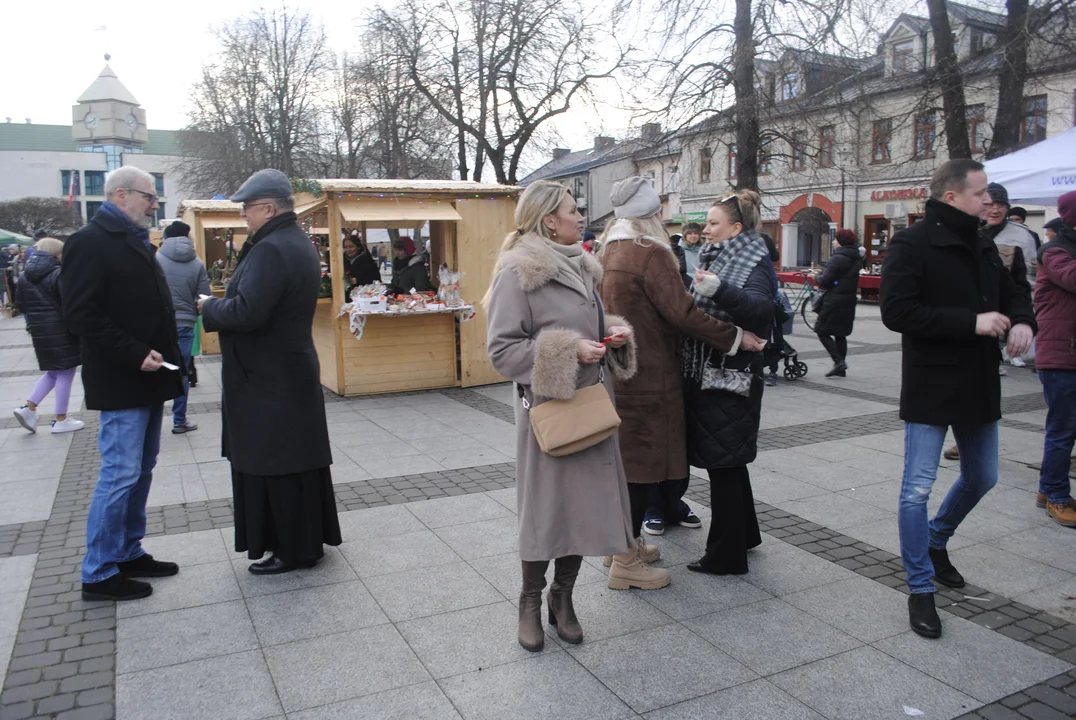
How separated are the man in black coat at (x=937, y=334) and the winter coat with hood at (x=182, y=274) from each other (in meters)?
6.88

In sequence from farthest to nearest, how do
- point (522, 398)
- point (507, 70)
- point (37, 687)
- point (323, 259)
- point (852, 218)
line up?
point (852, 218) → point (507, 70) → point (323, 259) → point (522, 398) → point (37, 687)

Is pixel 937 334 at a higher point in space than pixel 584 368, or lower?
higher

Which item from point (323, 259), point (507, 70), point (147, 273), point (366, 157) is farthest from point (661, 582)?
point (366, 157)

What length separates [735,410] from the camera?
400 centimetres

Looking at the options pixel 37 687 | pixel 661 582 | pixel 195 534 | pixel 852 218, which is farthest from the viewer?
pixel 852 218

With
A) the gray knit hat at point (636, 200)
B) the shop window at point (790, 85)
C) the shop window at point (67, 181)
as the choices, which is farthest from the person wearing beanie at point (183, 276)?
the shop window at point (67, 181)

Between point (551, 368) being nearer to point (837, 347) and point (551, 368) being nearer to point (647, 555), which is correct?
point (647, 555)

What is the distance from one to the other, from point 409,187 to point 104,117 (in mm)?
81799

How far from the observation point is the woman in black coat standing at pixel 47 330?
25.5 ft

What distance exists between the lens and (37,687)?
315 cm

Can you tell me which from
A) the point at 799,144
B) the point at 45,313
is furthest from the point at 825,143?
the point at 45,313

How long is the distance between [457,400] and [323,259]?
4.05 m

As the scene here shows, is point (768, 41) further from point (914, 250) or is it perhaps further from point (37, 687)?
point (37, 687)

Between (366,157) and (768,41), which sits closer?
(768,41)
